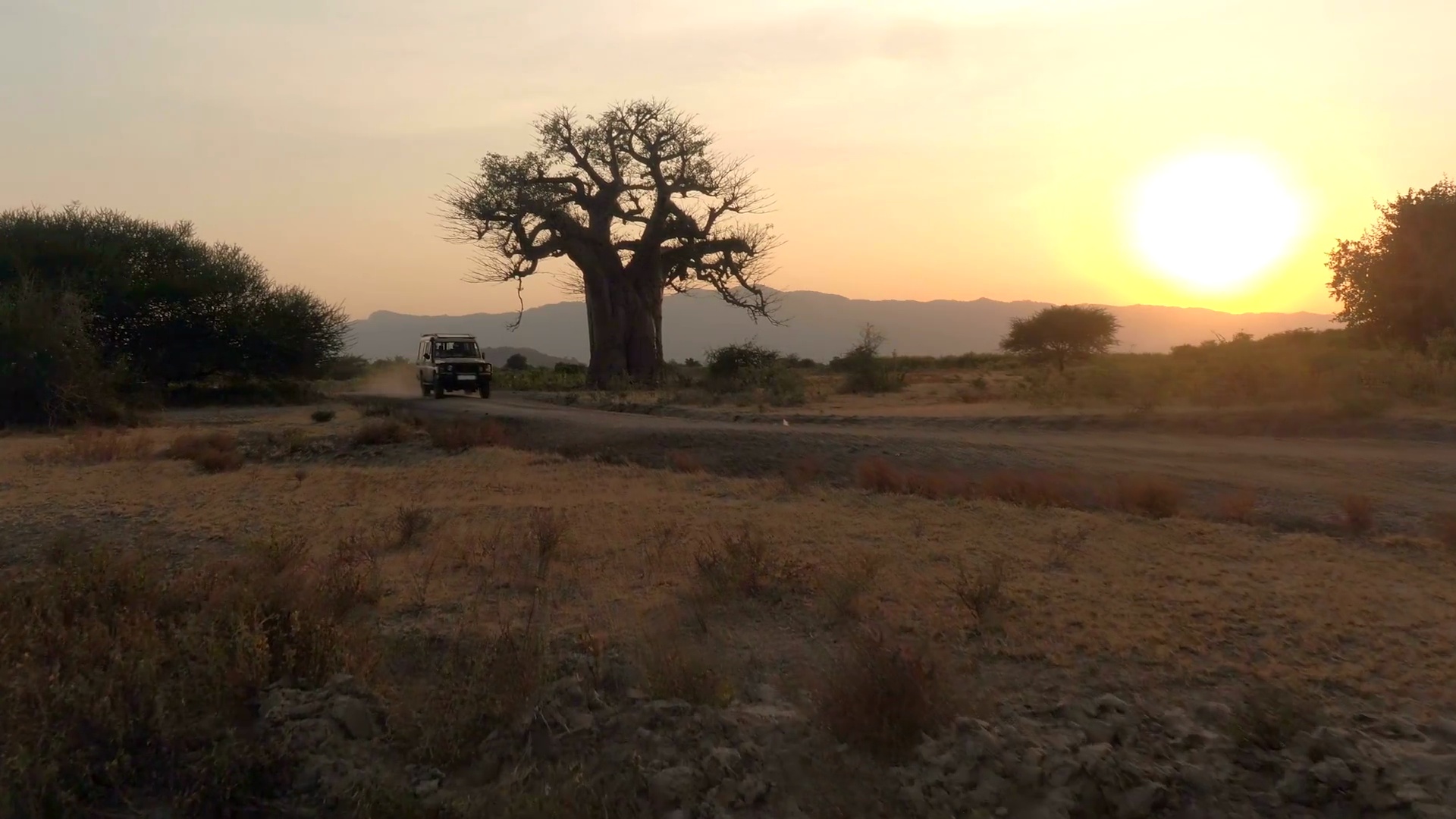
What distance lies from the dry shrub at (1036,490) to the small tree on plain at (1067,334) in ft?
116

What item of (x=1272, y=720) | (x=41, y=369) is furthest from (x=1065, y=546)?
(x=41, y=369)

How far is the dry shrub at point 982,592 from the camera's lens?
7.09 m

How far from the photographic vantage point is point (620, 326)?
3928 centimetres

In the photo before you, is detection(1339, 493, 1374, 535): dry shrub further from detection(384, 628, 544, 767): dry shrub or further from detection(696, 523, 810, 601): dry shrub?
detection(384, 628, 544, 767): dry shrub

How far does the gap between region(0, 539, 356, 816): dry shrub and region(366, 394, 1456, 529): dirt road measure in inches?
364

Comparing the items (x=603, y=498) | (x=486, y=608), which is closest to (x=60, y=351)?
(x=603, y=498)

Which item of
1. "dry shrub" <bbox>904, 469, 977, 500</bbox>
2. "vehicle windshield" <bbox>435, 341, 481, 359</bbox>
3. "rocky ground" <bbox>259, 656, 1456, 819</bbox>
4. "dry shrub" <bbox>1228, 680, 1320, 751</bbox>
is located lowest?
"rocky ground" <bbox>259, 656, 1456, 819</bbox>

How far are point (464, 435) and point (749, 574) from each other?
Answer: 13.0m

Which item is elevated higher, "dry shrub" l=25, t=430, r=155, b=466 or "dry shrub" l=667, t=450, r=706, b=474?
"dry shrub" l=25, t=430, r=155, b=466

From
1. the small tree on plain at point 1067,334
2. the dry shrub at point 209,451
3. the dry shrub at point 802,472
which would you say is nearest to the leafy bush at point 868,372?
the small tree on plain at point 1067,334

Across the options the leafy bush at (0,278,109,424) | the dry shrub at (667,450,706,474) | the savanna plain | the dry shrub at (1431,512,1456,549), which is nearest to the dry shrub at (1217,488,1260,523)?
the savanna plain

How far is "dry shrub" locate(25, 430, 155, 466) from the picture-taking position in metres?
16.7

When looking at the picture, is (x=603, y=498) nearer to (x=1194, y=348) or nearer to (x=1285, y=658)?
(x=1285, y=658)

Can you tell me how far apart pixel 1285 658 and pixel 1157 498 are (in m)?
5.55
